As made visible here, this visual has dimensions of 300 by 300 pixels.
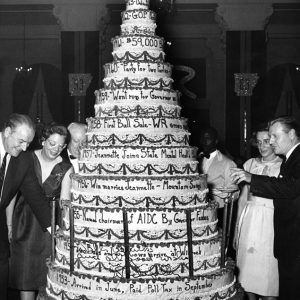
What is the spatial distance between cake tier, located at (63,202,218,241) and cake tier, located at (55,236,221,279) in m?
0.05

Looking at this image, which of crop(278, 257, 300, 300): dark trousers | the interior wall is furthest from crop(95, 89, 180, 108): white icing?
the interior wall

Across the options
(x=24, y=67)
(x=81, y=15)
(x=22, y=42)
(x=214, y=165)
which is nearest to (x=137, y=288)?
(x=214, y=165)

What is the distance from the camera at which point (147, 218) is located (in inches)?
140

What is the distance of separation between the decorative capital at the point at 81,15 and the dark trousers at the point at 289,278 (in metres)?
11.0

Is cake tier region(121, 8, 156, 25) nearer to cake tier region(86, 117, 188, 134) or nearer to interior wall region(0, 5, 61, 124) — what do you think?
cake tier region(86, 117, 188, 134)

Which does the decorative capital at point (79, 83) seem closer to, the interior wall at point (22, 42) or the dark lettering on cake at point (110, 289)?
the interior wall at point (22, 42)

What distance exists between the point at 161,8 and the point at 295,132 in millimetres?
10428

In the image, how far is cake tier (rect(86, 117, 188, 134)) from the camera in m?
3.83

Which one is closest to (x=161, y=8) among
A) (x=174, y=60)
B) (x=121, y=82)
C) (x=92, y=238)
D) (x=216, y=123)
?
(x=174, y=60)

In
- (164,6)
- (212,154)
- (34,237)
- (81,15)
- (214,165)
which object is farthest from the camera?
(81,15)

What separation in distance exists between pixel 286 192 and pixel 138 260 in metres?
1.25

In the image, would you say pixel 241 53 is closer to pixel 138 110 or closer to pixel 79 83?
pixel 79 83

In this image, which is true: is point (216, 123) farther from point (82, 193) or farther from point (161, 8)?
point (82, 193)

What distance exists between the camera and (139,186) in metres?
3.62
